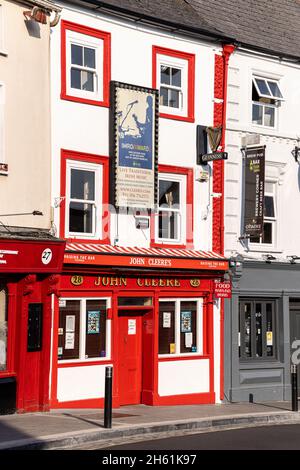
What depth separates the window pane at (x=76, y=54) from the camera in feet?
60.1

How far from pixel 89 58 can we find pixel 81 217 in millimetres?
3485

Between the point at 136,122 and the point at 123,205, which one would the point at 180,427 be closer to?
the point at 123,205

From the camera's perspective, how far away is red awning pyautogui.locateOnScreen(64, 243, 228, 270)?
17.6 m

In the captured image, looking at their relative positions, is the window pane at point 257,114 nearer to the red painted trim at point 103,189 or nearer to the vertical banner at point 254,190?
the vertical banner at point 254,190

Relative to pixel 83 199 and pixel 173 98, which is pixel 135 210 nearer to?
pixel 83 199

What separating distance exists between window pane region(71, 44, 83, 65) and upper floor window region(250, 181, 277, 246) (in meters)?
6.07

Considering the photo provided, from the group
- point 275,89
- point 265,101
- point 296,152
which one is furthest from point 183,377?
point 275,89

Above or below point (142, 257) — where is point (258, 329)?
below

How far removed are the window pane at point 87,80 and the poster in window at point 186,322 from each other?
5.66 m

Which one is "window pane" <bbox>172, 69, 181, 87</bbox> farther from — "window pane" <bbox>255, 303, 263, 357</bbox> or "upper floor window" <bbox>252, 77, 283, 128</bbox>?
"window pane" <bbox>255, 303, 263, 357</bbox>

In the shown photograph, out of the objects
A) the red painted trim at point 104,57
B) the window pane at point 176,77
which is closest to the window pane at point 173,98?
the window pane at point 176,77

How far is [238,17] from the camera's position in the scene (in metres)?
22.9
